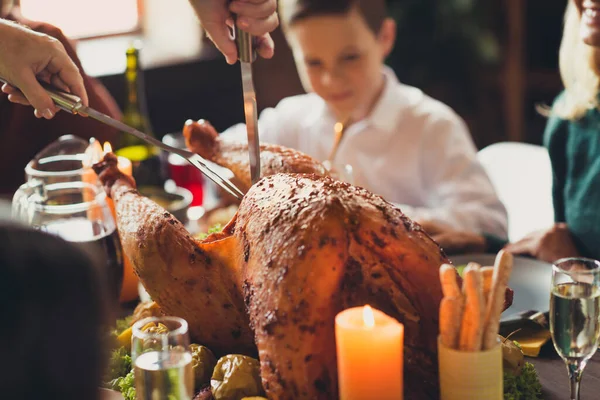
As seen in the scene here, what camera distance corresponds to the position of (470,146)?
231 centimetres

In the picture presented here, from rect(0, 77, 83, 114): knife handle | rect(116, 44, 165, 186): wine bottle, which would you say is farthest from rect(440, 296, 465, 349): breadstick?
rect(116, 44, 165, 186): wine bottle

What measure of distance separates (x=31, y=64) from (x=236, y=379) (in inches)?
24.4

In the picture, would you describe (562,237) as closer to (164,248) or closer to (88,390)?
(164,248)

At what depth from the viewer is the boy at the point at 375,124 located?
2186 mm

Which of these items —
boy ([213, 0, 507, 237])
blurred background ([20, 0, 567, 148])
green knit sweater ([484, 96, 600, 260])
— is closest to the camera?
green knit sweater ([484, 96, 600, 260])

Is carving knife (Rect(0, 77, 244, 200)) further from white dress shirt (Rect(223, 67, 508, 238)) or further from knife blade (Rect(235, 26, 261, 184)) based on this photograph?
white dress shirt (Rect(223, 67, 508, 238))

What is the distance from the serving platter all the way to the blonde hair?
0.60 m

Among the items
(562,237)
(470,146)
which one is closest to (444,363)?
(562,237)

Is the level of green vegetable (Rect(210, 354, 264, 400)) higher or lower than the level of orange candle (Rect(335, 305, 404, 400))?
lower

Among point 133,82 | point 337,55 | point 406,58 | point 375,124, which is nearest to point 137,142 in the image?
point 133,82

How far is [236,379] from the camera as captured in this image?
1.00m

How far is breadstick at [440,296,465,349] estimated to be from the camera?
2.83 ft

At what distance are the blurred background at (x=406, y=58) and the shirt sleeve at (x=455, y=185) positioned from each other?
1.37 metres

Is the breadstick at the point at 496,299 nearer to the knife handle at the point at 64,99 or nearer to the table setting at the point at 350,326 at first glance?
the table setting at the point at 350,326
